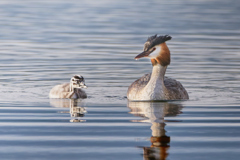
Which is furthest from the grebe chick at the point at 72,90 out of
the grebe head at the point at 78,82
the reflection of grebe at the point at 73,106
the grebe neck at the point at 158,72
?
the grebe neck at the point at 158,72

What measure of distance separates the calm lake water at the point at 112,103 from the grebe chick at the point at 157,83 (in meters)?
0.35

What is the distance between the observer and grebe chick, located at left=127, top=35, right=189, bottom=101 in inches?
554

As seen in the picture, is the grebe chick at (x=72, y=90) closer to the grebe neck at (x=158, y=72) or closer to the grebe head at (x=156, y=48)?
the grebe neck at (x=158, y=72)

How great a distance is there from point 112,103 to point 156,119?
2.41 m

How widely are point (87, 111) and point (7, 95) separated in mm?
2712

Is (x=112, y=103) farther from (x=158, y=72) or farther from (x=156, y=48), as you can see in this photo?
(x=156, y=48)

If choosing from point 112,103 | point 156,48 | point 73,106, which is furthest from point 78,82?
point 156,48

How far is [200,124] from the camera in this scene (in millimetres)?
10891

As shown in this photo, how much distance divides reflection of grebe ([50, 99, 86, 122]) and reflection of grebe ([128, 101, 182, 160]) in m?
1.00

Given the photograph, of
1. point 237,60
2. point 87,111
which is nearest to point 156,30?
point 237,60

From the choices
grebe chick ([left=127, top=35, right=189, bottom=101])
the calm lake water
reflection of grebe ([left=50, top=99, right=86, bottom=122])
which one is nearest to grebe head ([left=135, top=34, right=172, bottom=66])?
grebe chick ([left=127, top=35, right=189, bottom=101])

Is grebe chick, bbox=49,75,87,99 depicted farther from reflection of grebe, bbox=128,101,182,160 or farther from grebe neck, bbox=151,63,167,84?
grebe neck, bbox=151,63,167,84

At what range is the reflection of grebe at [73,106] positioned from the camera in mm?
11838

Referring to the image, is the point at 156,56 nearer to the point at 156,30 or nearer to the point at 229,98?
the point at 229,98
